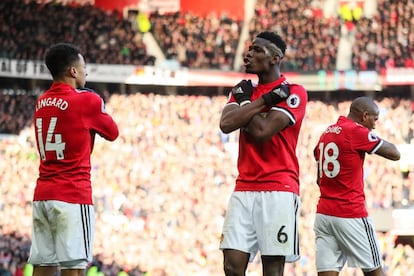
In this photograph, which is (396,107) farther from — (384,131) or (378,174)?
(378,174)

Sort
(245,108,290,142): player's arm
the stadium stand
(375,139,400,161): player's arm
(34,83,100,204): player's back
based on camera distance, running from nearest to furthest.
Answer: (245,108,290,142): player's arm
(34,83,100,204): player's back
(375,139,400,161): player's arm
the stadium stand

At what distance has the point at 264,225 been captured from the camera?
17.3ft

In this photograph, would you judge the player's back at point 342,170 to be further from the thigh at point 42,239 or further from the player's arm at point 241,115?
the thigh at point 42,239

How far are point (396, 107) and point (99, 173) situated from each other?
9305mm

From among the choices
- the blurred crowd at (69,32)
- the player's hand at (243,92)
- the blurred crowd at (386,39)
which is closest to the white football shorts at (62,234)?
the player's hand at (243,92)

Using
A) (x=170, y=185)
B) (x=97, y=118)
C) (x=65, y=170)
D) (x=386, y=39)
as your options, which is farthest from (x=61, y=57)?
(x=386, y=39)

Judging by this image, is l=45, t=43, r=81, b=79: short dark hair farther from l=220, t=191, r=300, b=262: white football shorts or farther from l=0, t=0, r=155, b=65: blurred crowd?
l=0, t=0, r=155, b=65: blurred crowd

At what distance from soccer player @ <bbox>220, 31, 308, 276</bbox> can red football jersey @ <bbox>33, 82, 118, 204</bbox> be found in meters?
0.87

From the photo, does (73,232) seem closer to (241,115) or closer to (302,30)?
(241,115)

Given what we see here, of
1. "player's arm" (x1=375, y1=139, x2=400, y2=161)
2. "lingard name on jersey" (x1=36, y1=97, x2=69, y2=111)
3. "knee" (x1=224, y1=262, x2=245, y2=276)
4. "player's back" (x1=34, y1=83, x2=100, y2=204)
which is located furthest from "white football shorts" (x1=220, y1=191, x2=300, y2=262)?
"player's arm" (x1=375, y1=139, x2=400, y2=161)

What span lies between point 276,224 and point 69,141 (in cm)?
144

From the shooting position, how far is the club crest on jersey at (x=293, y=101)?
5332 millimetres

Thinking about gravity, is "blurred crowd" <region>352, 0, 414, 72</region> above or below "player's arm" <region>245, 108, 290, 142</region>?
above

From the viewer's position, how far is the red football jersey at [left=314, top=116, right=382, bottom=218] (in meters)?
6.90
